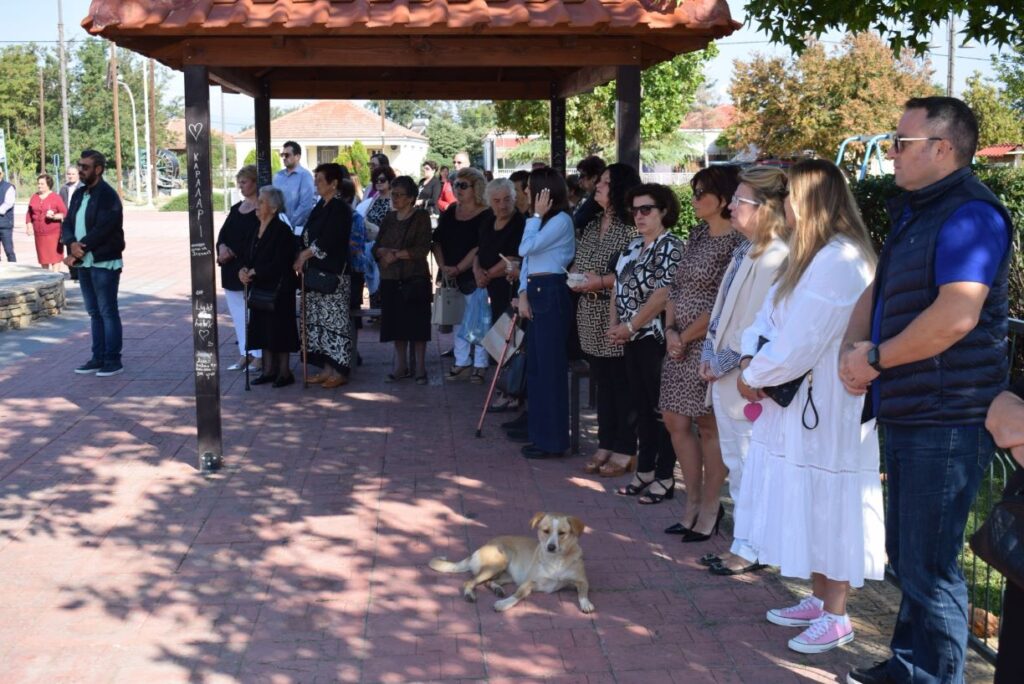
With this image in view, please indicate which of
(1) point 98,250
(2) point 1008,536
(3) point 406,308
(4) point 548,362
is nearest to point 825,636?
(2) point 1008,536

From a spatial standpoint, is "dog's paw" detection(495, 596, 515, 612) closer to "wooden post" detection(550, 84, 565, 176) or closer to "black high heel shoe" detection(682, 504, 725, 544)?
"black high heel shoe" detection(682, 504, 725, 544)

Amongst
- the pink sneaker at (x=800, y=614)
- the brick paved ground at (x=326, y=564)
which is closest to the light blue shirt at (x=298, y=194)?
the brick paved ground at (x=326, y=564)

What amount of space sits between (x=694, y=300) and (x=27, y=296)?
436 inches

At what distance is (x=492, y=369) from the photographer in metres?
→ 11.3

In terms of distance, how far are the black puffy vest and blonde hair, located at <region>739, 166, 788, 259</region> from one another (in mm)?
1208

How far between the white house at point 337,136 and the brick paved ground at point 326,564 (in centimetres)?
6705

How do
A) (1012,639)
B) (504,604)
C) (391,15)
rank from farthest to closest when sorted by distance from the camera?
(391,15) < (504,604) < (1012,639)

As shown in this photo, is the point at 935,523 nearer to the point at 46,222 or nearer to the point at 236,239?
the point at 236,239

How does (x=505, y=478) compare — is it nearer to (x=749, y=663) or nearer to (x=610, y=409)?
(x=610, y=409)

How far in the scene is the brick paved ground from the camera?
465 cm

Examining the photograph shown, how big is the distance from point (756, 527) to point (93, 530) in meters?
3.78

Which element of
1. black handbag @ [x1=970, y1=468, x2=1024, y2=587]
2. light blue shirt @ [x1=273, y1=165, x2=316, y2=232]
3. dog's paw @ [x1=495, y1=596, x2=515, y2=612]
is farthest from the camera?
light blue shirt @ [x1=273, y1=165, x2=316, y2=232]

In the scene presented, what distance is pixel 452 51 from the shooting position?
764cm

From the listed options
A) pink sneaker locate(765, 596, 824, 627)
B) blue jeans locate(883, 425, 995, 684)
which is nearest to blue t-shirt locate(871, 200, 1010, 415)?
blue jeans locate(883, 425, 995, 684)
